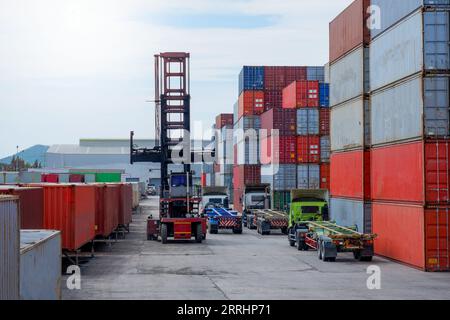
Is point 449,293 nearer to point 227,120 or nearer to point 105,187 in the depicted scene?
point 105,187

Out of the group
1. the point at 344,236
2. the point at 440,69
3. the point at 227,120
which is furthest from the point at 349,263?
the point at 227,120

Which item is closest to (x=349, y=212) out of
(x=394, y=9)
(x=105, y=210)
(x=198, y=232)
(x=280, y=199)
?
(x=198, y=232)

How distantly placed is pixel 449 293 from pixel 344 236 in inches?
303

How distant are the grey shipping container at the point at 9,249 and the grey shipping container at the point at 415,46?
1799 cm

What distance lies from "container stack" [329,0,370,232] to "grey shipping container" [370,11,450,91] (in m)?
2.74

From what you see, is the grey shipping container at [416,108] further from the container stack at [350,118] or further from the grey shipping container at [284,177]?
the grey shipping container at [284,177]

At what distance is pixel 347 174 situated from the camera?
3572 centimetres

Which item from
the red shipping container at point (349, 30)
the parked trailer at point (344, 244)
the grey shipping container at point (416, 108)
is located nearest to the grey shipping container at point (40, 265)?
the parked trailer at point (344, 244)

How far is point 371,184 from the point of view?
32469 mm

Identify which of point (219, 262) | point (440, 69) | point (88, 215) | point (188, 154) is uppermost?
point (440, 69)

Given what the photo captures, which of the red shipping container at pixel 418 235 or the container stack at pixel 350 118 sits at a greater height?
the container stack at pixel 350 118

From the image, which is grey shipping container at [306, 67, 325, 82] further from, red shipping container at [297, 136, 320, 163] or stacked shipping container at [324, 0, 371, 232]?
stacked shipping container at [324, 0, 371, 232]

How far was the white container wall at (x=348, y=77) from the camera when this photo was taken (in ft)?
110

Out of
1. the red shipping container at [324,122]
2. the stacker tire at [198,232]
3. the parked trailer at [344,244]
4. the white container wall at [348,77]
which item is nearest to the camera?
the parked trailer at [344,244]
